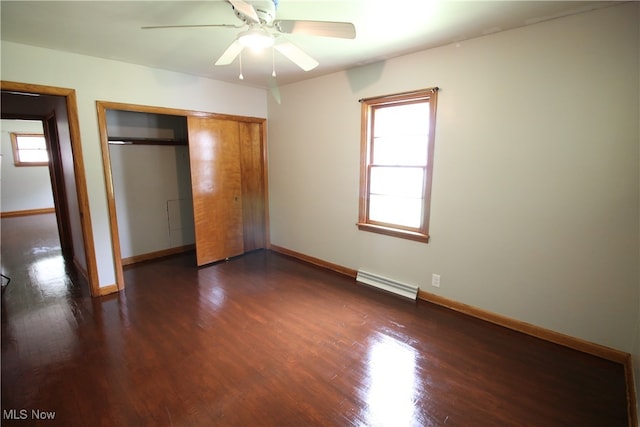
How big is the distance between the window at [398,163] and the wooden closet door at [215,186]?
2.02 m

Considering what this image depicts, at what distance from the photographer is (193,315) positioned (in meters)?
2.86

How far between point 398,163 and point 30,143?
32.4 ft

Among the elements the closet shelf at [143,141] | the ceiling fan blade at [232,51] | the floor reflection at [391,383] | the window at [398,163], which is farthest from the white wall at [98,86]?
the floor reflection at [391,383]

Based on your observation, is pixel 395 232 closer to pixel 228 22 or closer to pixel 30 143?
pixel 228 22

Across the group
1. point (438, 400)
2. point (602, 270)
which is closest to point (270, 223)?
point (438, 400)

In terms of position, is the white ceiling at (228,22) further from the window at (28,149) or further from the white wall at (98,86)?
the window at (28,149)

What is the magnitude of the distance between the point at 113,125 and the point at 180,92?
1.22 m

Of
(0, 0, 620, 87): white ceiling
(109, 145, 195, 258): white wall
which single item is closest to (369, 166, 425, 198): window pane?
(0, 0, 620, 87): white ceiling

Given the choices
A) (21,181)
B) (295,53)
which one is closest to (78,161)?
(295,53)

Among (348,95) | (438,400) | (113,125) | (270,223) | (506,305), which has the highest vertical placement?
(348,95)

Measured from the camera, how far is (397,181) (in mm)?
3311

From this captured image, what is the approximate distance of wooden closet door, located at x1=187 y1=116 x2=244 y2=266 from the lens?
13.0ft

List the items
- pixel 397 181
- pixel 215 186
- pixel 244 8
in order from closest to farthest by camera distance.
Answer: pixel 244 8
pixel 397 181
pixel 215 186

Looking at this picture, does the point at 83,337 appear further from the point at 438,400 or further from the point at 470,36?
the point at 470,36
